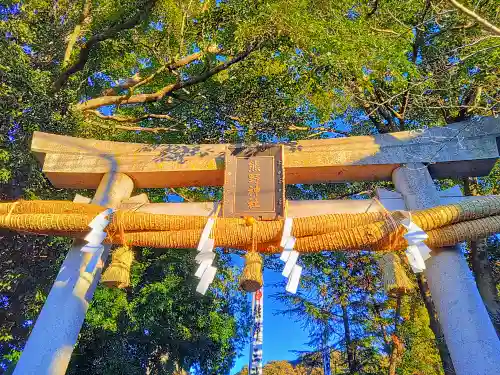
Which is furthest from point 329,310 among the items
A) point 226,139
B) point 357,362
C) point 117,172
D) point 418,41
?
point 117,172

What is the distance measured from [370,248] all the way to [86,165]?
280 centimetres

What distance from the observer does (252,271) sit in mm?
2551

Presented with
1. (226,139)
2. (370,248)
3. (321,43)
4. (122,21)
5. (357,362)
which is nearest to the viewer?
(370,248)

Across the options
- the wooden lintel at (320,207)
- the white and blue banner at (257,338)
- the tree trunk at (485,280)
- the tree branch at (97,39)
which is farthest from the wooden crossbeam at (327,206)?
the white and blue banner at (257,338)

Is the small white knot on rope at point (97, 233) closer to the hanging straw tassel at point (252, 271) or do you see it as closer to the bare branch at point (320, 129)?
the hanging straw tassel at point (252, 271)

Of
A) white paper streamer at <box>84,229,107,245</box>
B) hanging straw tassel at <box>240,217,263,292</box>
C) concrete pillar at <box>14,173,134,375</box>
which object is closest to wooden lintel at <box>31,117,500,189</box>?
concrete pillar at <box>14,173,134,375</box>

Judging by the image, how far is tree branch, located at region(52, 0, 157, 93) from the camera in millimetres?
5602

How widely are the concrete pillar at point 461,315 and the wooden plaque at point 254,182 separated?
1.23m

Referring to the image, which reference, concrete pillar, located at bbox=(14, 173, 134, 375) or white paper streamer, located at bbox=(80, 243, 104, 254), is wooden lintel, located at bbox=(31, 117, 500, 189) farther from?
white paper streamer, located at bbox=(80, 243, 104, 254)

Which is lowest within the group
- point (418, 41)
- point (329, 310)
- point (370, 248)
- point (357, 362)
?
point (370, 248)

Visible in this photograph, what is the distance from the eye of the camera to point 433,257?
2930 mm

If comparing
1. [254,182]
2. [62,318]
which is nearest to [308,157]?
[254,182]

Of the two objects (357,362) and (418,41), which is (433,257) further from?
(357,362)

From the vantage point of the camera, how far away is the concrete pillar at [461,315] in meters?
2.52
